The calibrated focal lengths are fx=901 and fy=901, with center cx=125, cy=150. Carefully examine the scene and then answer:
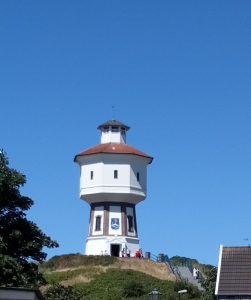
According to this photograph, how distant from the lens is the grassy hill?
65500mm

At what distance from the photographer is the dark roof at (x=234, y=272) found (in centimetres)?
4762

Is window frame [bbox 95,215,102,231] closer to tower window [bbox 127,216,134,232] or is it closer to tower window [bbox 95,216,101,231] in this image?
tower window [bbox 95,216,101,231]

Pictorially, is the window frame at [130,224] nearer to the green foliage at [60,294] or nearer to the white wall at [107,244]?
the white wall at [107,244]

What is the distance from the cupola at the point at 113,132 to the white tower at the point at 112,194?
185 centimetres

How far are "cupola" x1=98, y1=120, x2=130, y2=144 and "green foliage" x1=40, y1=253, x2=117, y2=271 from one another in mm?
12387

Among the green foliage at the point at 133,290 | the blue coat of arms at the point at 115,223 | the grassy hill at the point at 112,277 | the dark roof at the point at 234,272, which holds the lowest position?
the dark roof at the point at 234,272

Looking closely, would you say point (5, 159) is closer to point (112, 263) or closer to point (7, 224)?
point (7, 224)

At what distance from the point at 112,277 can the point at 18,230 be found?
39.3m

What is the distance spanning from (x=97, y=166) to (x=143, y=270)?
11.7 m

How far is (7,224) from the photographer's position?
3106 centimetres

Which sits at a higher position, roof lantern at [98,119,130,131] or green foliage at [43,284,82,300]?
roof lantern at [98,119,130,131]

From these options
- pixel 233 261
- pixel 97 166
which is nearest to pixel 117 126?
pixel 97 166

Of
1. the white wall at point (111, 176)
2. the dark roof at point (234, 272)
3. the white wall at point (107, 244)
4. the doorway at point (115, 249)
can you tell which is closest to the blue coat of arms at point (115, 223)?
the white wall at point (107, 244)

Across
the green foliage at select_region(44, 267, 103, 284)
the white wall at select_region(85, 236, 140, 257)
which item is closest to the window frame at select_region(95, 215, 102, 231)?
the white wall at select_region(85, 236, 140, 257)
